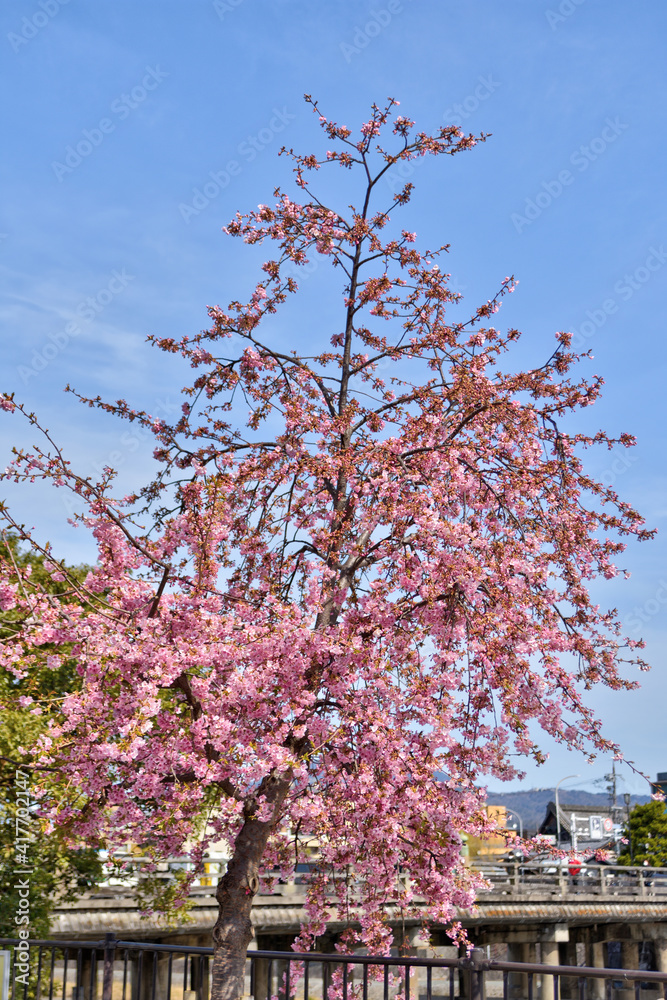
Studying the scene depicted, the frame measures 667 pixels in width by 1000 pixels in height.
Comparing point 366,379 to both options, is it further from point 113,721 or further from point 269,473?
point 113,721

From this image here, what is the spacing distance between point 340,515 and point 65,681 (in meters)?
14.4

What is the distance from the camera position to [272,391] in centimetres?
1284

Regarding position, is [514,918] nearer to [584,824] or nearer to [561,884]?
[561,884]

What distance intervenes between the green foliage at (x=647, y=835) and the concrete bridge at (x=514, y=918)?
10.3 m

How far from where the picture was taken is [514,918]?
1480 inches

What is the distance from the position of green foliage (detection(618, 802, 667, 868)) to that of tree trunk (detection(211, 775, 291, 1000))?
53746 millimetres

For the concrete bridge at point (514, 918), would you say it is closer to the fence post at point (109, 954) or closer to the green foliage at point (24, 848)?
the green foliage at point (24, 848)

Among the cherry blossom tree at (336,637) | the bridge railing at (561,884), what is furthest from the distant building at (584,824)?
the cherry blossom tree at (336,637)

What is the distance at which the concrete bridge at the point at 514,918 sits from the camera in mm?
25625

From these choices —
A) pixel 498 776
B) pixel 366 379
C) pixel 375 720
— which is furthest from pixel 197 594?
pixel 366 379

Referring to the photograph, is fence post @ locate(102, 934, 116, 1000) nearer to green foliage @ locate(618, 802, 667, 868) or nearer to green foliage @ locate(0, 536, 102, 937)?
green foliage @ locate(0, 536, 102, 937)

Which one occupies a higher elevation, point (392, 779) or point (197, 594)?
point (197, 594)

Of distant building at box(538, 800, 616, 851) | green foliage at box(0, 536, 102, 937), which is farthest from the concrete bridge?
distant building at box(538, 800, 616, 851)

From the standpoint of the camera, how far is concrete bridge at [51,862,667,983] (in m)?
25.6
